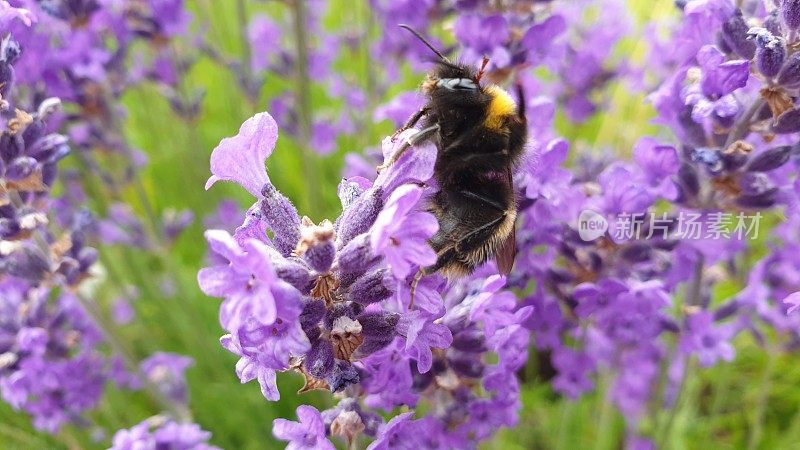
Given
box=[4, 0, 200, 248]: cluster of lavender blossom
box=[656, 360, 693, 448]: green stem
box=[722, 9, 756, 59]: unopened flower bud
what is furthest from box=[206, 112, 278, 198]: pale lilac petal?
box=[656, 360, 693, 448]: green stem

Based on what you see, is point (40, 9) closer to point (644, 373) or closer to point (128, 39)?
point (128, 39)

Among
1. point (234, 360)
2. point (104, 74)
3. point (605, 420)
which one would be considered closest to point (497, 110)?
point (104, 74)

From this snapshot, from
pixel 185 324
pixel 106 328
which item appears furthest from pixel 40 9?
pixel 185 324

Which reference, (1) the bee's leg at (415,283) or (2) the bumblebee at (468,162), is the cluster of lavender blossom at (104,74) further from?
(1) the bee's leg at (415,283)

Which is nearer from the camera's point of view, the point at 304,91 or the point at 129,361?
the point at 129,361

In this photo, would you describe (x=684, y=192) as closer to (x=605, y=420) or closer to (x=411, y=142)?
(x=411, y=142)

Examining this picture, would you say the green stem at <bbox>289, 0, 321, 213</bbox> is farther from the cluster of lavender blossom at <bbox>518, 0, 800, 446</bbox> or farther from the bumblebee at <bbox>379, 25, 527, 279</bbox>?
the bumblebee at <bbox>379, 25, 527, 279</bbox>
